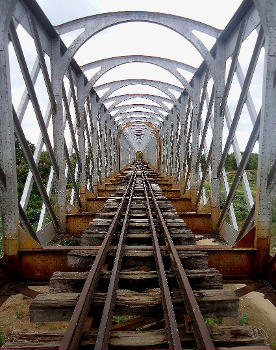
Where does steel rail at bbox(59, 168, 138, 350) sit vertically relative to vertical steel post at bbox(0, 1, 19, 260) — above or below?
below

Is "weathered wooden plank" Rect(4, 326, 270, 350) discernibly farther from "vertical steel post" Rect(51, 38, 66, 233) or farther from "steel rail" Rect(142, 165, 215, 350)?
"vertical steel post" Rect(51, 38, 66, 233)

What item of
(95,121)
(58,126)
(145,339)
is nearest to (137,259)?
(145,339)

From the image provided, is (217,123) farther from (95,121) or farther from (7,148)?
(95,121)

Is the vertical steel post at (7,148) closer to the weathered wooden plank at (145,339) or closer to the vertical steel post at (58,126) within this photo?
the weathered wooden plank at (145,339)

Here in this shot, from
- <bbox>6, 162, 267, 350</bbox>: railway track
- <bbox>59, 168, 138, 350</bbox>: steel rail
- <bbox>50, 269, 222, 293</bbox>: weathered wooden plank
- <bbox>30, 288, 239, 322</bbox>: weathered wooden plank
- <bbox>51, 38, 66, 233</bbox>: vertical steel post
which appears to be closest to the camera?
<bbox>59, 168, 138, 350</bbox>: steel rail

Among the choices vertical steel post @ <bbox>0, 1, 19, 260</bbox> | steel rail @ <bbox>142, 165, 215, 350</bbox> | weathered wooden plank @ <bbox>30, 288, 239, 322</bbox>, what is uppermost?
vertical steel post @ <bbox>0, 1, 19, 260</bbox>

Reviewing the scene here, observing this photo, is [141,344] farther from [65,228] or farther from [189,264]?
[65,228]

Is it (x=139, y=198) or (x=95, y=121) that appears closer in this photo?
(x=139, y=198)

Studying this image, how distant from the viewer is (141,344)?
2518 millimetres

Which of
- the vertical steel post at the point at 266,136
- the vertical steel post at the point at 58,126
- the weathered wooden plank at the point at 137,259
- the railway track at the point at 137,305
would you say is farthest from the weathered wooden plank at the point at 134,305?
the vertical steel post at the point at 58,126

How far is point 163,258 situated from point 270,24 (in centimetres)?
366

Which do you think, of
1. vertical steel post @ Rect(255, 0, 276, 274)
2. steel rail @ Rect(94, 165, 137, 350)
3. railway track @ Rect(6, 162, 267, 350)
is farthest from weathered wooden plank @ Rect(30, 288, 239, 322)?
vertical steel post @ Rect(255, 0, 276, 274)

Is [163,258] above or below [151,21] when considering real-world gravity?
below

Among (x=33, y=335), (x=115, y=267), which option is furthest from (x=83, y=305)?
(x=115, y=267)
